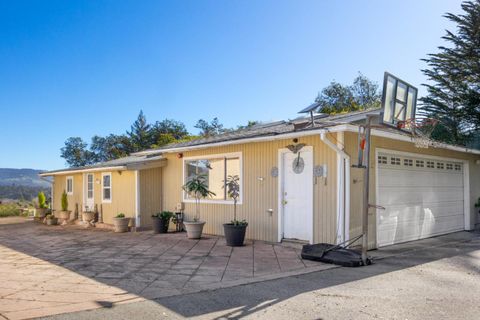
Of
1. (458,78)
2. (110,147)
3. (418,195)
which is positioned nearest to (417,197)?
(418,195)

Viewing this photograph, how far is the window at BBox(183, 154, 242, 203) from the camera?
1027 centimetres

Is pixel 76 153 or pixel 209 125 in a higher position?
pixel 209 125

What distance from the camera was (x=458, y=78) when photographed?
18.7 metres

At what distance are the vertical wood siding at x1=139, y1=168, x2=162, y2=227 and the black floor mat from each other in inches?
270

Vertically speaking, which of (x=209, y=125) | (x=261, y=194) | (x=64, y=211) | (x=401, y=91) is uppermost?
(x=209, y=125)

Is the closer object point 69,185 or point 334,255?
point 334,255

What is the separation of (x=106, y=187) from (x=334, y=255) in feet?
32.8

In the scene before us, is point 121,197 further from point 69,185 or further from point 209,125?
point 209,125

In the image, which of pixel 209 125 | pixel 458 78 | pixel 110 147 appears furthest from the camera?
pixel 110 147

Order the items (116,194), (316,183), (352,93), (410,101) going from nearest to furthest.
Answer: (410,101), (316,183), (116,194), (352,93)

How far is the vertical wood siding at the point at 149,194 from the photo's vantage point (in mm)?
12375

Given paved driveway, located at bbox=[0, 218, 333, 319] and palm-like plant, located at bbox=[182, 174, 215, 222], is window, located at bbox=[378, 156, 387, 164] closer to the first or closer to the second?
paved driveway, located at bbox=[0, 218, 333, 319]

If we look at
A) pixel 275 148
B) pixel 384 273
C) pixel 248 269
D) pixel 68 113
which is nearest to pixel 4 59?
pixel 68 113

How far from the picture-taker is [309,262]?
685 centimetres
